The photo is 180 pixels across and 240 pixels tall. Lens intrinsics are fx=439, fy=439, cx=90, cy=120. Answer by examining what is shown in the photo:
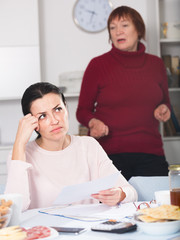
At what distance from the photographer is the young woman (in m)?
1.83

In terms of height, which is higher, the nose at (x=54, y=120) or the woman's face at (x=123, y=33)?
the woman's face at (x=123, y=33)

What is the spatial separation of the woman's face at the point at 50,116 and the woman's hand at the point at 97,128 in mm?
584

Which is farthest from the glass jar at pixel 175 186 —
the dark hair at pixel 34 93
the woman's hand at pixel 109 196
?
the dark hair at pixel 34 93

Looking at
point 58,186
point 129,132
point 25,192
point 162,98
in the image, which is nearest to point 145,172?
point 129,132

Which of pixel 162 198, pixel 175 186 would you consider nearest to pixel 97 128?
pixel 162 198

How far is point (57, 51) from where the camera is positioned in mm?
4457

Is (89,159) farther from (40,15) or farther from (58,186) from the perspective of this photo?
(40,15)

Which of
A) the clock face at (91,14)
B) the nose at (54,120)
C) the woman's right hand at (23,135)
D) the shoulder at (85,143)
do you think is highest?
the clock face at (91,14)

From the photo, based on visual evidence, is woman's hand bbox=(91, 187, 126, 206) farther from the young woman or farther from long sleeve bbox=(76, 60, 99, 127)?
long sleeve bbox=(76, 60, 99, 127)

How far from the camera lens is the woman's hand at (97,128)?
2.57 m

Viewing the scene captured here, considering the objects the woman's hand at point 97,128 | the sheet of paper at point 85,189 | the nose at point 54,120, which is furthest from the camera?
the woman's hand at point 97,128

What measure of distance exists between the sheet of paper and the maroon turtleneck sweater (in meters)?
1.03

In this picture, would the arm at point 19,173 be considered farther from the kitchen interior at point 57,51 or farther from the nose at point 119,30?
the kitchen interior at point 57,51

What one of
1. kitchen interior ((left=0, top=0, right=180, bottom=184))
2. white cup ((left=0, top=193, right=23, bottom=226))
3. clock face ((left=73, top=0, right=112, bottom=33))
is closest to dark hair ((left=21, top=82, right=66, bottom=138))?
white cup ((left=0, top=193, right=23, bottom=226))
